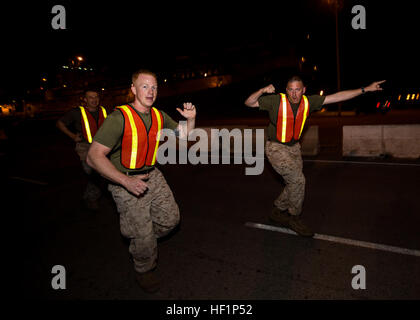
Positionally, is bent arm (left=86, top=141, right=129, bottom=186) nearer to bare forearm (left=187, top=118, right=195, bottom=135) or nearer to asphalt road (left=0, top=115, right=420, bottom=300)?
bare forearm (left=187, top=118, right=195, bottom=135)

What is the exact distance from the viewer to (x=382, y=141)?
8117 millimetres

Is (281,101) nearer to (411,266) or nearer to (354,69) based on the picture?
(411,266)

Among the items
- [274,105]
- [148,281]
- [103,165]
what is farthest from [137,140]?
[274,105]

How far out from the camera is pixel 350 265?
3.10m

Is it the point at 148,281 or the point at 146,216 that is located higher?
the point at 146,216

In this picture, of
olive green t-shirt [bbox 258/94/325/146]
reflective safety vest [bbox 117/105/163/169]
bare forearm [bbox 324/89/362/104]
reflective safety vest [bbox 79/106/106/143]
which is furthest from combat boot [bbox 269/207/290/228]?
reflective safety vest [bbox 79/106/106/143]

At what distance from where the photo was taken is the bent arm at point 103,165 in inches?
91.6

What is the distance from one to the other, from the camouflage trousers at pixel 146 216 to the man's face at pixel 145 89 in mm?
772

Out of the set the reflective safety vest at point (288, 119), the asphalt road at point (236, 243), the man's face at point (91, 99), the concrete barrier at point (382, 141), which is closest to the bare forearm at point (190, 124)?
the reflective safety vest at point (288, 119)

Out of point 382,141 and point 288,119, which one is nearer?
point 288,119

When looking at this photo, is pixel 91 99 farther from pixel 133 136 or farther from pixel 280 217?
→ pixel 280 217

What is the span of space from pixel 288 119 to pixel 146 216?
2.23 meters

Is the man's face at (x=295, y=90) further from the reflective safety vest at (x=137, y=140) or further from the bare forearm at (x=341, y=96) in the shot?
the reflective safety vest at (x=137, y=140)
